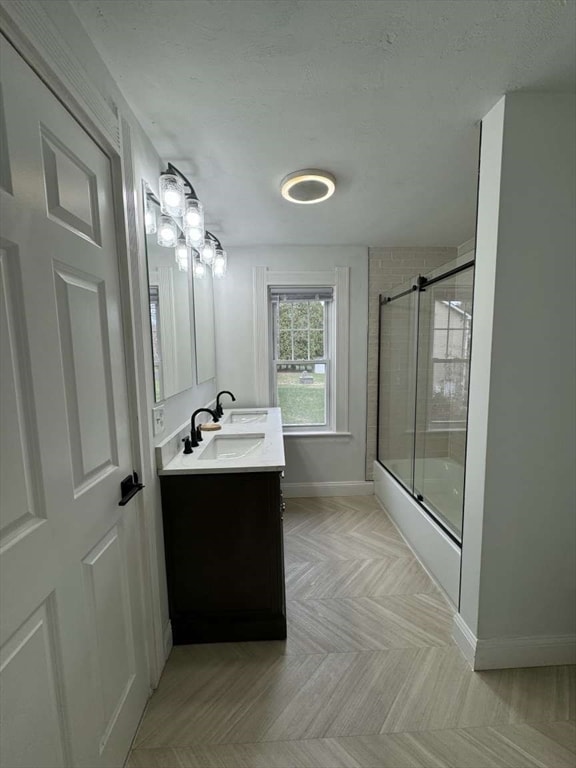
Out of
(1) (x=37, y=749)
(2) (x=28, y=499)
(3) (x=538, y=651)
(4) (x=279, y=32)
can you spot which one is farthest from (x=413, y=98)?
(3) (x=538, y=651)

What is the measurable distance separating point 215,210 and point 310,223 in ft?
2.33

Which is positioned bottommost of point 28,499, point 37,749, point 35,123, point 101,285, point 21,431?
point 37,749

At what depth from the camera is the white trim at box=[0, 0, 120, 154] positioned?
73cm

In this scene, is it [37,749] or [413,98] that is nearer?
[37,749]

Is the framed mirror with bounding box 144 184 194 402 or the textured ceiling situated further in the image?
the framed mirror with bounding box 144 184 194 402

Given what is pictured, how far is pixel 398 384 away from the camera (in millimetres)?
2979

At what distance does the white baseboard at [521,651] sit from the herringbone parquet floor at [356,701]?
0.14 ft

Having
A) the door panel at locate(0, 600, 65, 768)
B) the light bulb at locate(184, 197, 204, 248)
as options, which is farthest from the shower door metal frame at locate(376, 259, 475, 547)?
the door panel at locate(0, 600, 65, 768)

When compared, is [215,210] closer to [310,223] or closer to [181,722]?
[310,223]

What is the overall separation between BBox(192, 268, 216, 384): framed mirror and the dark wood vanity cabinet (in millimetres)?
1036

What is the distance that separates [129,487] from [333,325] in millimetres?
2400

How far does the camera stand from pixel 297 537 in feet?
8.64

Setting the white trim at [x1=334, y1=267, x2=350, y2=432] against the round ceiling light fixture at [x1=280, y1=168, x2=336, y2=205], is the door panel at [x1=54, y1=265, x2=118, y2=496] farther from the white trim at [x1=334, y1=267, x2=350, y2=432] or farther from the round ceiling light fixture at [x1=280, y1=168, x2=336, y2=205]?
the white trim at [x1=334, y1=267, x2=350, y2=432]

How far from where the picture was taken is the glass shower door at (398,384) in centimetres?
277
